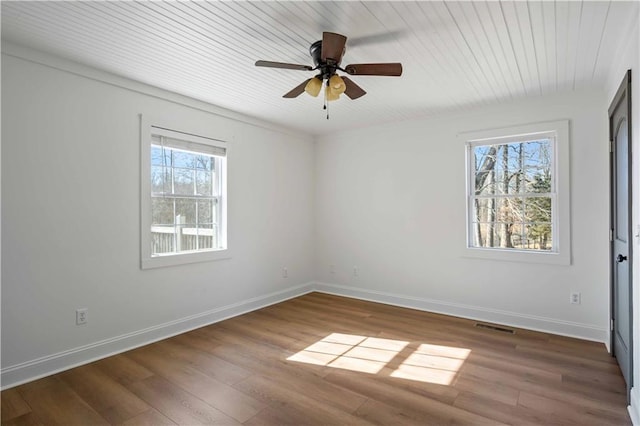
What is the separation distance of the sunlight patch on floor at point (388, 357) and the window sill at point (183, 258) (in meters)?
1.56

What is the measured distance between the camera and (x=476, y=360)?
2.94 meters

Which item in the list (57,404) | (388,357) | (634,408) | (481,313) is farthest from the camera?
(481,313)

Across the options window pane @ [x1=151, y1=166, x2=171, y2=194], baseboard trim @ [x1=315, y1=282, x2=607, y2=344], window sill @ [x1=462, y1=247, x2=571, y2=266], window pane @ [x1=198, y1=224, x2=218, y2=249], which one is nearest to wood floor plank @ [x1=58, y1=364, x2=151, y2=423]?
window pane @ [x1=198, y1=224, x2=218, y2=249]

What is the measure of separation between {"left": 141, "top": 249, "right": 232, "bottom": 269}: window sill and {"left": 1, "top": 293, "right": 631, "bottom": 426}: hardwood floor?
77 cm

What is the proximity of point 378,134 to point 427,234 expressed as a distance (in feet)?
5.14

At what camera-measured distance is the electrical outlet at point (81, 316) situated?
9.47ft

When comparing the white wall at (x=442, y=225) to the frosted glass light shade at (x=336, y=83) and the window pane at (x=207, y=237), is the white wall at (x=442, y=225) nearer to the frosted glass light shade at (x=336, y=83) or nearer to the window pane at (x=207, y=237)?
the window pane at (x=207, y=237)

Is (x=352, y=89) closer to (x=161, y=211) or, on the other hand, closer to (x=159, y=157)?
(x=159, y=157)

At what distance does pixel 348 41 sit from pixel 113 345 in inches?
129

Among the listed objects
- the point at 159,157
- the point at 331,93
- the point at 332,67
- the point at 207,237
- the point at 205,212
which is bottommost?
the point at 207,237

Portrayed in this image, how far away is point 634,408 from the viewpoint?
208cm

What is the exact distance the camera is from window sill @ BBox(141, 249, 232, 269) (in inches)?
134

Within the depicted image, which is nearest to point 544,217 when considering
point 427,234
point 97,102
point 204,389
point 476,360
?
point 427,234

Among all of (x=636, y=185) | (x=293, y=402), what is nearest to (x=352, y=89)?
(x=636, y=185)
